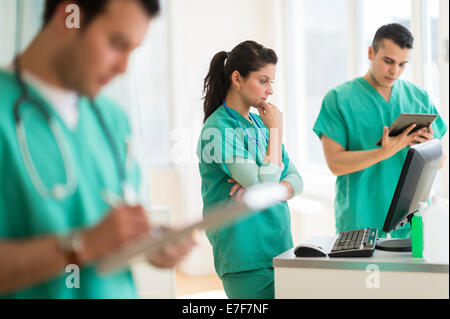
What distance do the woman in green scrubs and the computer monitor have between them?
30cm

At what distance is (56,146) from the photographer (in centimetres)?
74

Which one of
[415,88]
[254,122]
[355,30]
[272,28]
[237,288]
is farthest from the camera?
[272,28]

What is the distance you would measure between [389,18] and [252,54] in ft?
5.21

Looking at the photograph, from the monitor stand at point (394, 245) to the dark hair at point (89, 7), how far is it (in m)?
0.96

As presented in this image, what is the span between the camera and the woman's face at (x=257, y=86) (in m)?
1.58

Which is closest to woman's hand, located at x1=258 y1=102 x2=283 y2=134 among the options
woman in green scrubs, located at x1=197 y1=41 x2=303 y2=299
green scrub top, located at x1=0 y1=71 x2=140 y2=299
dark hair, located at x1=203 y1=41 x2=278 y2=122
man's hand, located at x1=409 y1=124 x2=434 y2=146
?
woman in green scrubs, located at x1=197 y1=41 x2=303 y2=299

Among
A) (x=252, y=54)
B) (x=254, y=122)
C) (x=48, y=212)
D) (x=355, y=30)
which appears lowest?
(x=48, y=212)

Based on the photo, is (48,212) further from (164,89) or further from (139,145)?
(164,89)

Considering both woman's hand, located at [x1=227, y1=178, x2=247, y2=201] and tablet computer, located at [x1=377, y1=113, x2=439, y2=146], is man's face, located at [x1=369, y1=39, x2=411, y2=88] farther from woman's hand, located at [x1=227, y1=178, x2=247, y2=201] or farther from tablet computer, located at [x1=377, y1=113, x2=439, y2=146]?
woman's hand, located at [x1=227, y1=178, x2=247, y2=201]

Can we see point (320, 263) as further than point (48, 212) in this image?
Yes

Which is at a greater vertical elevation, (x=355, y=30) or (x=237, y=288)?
(x=355, y=30)

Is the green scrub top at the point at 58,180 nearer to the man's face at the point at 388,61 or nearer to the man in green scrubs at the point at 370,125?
the man in green scrubs at the point at 370,125

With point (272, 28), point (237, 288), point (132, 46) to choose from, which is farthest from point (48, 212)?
point (272, 28)

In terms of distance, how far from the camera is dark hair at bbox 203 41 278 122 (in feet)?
5.18
